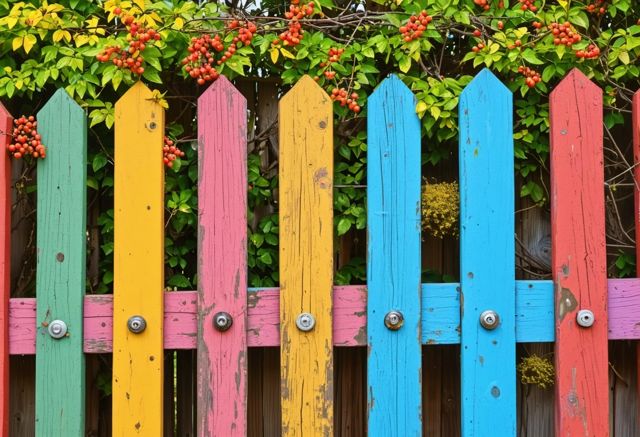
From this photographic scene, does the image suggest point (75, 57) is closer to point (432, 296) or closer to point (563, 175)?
point (432, 296)

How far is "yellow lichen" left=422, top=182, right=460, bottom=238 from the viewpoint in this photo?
2.42m

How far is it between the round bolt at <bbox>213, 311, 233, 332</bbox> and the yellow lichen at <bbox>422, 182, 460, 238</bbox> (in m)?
0.78

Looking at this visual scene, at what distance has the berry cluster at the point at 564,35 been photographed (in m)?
2.32

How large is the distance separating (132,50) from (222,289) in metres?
0.84

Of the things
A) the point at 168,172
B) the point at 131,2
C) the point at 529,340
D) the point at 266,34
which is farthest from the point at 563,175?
the point at 131,2

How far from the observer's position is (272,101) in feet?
9.03

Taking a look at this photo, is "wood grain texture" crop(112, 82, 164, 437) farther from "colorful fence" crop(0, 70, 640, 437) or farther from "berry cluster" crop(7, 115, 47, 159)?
"berry cluster" crop(7, 115, 47, 159)

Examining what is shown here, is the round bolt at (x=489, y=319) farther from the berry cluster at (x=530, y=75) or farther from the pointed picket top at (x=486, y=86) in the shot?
the berry cluster at (x=530, y=75)

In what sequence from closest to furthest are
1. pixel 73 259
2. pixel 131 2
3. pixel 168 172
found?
1. pixel 73 259
2. pixel 131 2
3. pixel 168 172

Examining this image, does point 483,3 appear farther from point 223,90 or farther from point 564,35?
point 223,90

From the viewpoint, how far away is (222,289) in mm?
2178

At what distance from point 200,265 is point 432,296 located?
2.44 feet

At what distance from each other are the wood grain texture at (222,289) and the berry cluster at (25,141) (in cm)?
51

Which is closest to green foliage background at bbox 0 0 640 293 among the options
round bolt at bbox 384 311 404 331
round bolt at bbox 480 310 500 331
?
round bolt at bbox 384 311 404 331
